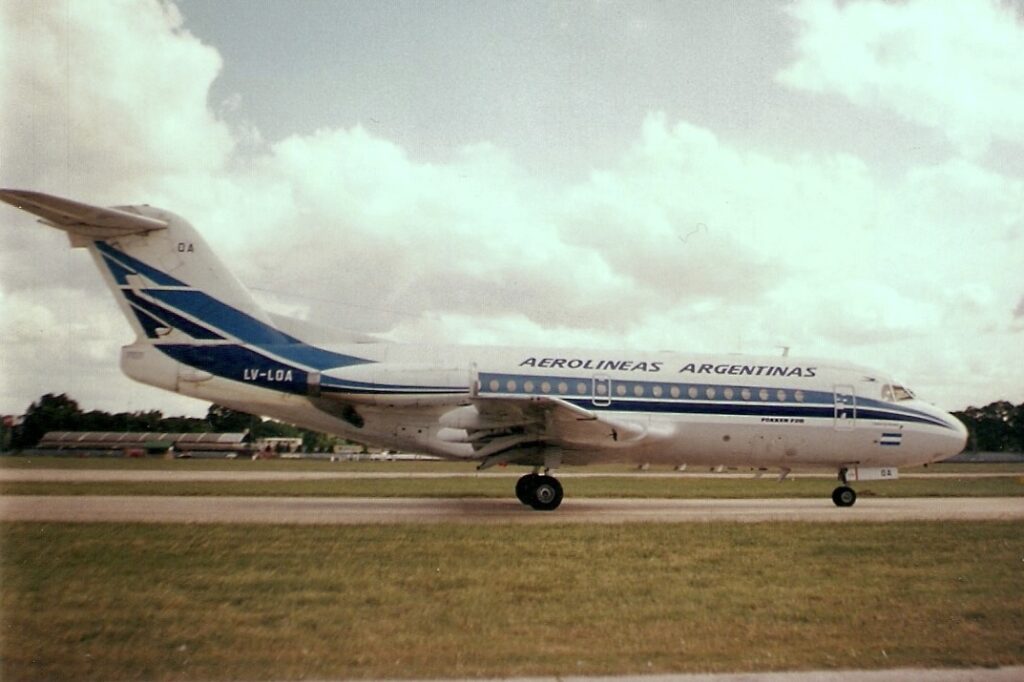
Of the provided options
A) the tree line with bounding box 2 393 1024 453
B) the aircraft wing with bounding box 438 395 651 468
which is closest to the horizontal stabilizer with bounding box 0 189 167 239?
the aircraft wing with bounding box 438 395 651 468

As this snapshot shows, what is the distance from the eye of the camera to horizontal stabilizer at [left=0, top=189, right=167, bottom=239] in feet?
43.8

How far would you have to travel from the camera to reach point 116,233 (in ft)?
51.9

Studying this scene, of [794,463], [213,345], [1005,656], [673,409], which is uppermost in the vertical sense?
[213,345]

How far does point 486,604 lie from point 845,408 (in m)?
14.2

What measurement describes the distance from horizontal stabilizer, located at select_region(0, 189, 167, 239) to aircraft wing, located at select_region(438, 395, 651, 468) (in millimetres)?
7545

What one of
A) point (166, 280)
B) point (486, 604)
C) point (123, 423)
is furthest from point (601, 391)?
point (123, 423)

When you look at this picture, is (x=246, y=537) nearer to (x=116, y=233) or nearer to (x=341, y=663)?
(x=341, y=663)

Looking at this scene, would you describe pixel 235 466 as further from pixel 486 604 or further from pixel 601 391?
pixel 486 604

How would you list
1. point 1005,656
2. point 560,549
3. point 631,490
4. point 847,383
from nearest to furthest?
point 1005,656 < point 560,549 < point 847,383 < point 631,490

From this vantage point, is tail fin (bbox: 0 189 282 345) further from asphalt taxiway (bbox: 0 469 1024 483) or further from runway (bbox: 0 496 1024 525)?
asphalt taxiway (bbox: 0 469 1024 483)

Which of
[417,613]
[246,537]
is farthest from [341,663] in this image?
[246,537]

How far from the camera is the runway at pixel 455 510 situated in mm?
13562

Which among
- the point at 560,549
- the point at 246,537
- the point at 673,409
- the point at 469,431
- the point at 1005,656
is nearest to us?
the point at 1005,656

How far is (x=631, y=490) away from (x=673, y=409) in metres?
7.20
